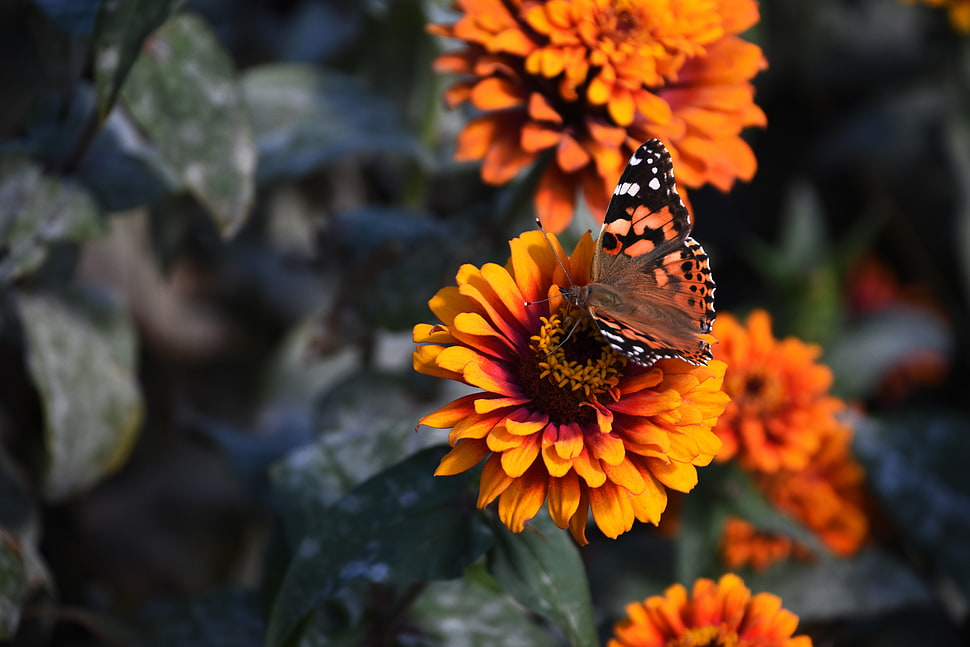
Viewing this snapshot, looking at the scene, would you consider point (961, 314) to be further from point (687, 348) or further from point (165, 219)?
point (165, 219)

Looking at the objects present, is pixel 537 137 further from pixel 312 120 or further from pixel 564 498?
pixel 312 120

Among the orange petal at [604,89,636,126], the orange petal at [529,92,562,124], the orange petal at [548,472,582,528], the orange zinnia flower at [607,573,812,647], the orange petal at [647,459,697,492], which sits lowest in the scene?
the orange zinnia flower at [607,573,812,647]

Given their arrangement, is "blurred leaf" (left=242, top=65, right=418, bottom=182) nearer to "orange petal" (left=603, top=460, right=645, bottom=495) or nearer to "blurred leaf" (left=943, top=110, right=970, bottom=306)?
"orange petal" (left=603, top=460, right=645, bottom=495)

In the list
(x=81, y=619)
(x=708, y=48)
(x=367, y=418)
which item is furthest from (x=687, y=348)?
(x=81, y=619)

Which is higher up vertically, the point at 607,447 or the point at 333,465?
the point at 607,447

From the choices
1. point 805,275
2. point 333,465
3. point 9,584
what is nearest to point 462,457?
point 333,465

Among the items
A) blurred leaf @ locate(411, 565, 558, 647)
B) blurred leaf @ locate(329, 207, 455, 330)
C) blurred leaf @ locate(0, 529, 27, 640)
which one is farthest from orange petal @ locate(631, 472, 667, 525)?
blurred leaf @ locate(0, 529, 27, 640)

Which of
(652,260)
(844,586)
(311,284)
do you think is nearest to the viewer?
(652,260)
